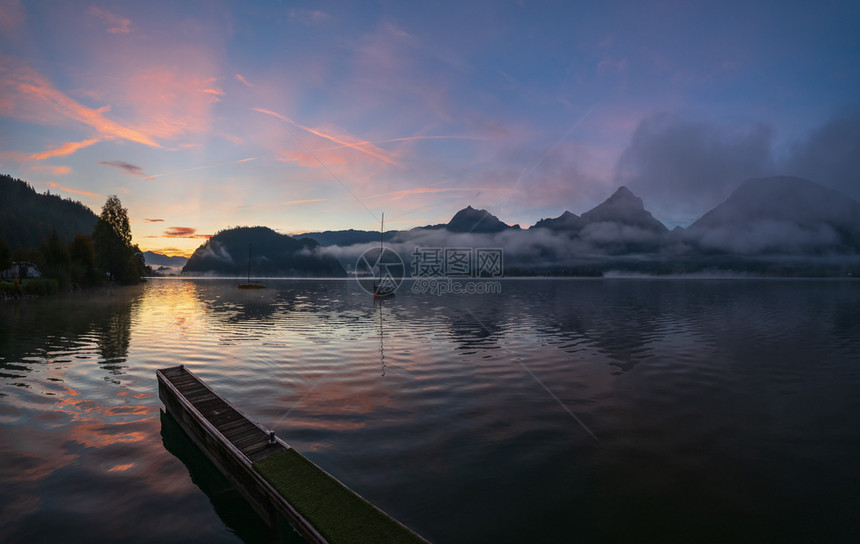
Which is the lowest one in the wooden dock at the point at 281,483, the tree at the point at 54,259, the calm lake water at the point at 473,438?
the calm lake water at the point at 473,438

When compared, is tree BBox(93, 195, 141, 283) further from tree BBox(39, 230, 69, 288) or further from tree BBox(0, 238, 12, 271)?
tree BBox(0, 238, 12, 271)

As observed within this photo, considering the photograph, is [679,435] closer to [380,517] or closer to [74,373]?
[380,517]

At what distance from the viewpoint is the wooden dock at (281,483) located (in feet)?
31.2

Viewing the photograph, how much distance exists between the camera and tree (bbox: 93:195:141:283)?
144 m

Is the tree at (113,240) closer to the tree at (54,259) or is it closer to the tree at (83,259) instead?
the tree at (83,259)

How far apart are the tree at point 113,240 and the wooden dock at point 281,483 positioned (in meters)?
168

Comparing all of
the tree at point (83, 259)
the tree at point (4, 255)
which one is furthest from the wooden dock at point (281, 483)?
the tree at point (83, 259)

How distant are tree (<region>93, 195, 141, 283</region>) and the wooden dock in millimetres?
167979

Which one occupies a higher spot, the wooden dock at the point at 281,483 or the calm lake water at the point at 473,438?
the wooden dock at the point at 281,483

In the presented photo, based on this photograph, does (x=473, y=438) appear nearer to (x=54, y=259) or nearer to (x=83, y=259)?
(x=54, y=259)

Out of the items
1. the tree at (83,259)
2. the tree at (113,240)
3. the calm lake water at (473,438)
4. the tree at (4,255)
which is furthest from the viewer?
the tree at (113,240)

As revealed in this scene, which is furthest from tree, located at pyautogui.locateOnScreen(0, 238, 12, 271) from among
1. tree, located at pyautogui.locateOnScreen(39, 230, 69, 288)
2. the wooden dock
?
the wooden dock

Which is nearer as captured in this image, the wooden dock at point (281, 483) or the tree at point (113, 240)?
the wooden dock at point (281, 483)

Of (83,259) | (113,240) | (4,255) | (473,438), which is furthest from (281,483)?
(113,240)
